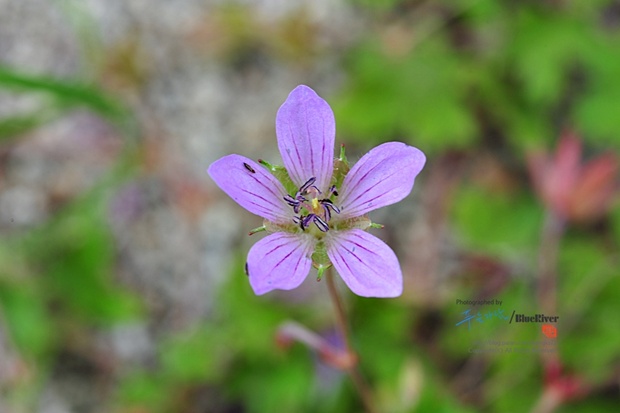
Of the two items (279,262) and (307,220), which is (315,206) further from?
(279,262)

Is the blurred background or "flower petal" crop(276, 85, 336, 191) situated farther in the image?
the blurred background

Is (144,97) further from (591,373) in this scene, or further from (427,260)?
(591,373)

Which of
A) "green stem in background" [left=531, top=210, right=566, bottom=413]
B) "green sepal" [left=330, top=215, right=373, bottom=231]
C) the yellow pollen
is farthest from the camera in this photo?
"green stem in background" [left=531, top=210, right=566, bottom=413]

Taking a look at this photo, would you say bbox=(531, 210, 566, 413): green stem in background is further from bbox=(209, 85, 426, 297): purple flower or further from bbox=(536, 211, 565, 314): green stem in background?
bbox=(209, 85, 426, 297): purple flower

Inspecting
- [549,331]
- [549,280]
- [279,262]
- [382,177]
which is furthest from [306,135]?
[549,280]

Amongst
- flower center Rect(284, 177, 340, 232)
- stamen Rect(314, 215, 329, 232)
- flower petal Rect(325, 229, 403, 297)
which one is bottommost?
flower petal Rect(325, 229, 403, 297)

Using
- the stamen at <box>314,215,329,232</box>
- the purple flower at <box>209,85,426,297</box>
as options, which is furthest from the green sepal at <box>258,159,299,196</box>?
the stamen at <box>314,215,329,232</box>

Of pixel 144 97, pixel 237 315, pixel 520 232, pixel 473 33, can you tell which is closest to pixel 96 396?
pixel 237 315

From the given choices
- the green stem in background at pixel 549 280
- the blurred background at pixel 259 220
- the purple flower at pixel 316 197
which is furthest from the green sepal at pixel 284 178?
the green stem in background at pixel 549 280
